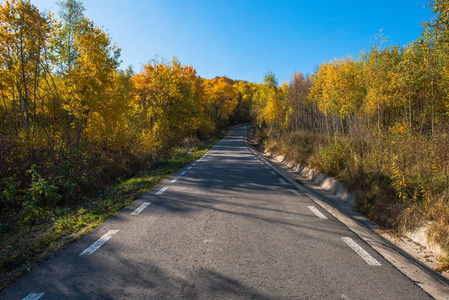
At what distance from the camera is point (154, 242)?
12.5 feet

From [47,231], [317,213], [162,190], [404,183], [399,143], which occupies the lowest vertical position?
[47,231]

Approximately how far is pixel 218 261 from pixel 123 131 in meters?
11.5

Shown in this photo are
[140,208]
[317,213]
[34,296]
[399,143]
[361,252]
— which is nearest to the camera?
[34,296]

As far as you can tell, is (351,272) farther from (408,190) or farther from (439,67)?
(439,67)

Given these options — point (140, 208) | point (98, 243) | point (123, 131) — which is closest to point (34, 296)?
point (98, 243)

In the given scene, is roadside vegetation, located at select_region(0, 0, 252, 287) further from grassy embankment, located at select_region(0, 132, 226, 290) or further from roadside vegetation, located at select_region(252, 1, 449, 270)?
roadside vegetation, located at select_region(252, 1, 449, 270)

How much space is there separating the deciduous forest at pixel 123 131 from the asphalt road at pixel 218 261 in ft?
2.95

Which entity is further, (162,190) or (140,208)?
(162,190)

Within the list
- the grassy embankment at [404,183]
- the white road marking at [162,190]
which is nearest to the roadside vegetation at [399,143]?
the grassy embankment at [404,183]

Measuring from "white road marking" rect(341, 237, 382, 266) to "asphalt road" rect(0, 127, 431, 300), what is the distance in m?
0.01

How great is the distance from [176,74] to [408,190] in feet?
75.8

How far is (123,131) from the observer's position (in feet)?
43.9

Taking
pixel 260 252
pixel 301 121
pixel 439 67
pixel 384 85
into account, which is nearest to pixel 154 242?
pixel 260 252

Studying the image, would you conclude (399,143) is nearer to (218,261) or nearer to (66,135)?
(218,261)
